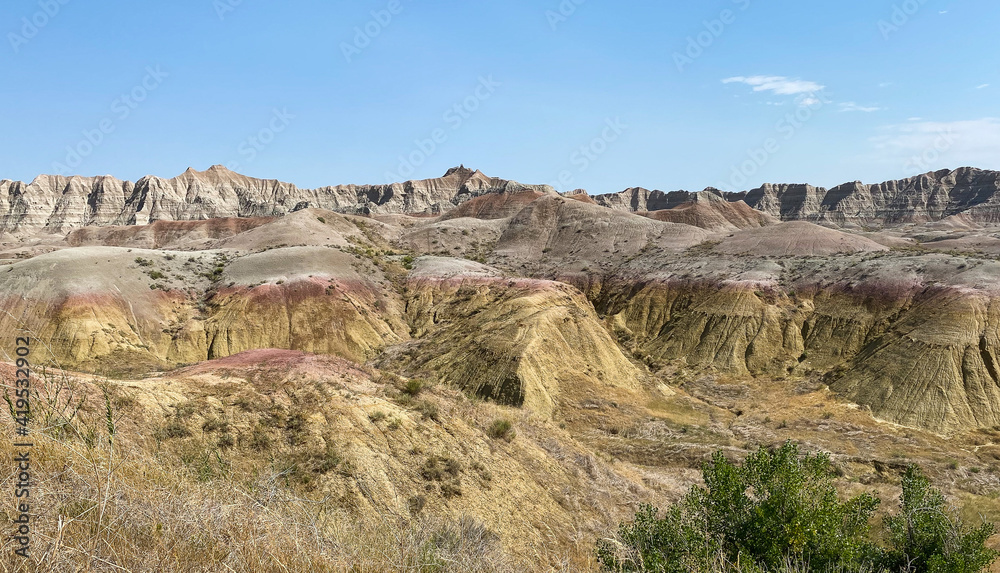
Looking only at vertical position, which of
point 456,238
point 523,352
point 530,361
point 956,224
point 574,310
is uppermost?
point 956,224

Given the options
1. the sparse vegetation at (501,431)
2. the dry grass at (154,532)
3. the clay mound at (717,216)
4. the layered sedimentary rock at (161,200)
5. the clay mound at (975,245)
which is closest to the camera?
the dry grass at (154,532)

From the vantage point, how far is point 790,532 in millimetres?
8898

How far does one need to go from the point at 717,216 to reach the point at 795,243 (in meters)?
51.5

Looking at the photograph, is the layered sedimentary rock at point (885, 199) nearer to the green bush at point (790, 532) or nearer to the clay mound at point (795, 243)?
the clay mound at point (795, 243)

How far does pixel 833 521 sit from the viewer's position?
8750 mm

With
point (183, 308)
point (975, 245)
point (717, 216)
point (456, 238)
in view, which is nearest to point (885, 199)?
point (717, 216)

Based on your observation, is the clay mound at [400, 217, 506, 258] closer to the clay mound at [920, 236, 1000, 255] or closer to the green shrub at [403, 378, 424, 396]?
the clay mound at [920, 236, 1000, 255]

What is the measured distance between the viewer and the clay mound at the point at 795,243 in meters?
60.0

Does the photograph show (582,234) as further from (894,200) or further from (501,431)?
(894,200)

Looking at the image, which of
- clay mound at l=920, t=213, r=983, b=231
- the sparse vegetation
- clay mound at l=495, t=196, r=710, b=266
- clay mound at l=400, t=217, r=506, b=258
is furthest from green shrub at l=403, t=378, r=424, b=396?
clay mound at l=920, t=213, r=983, b=231

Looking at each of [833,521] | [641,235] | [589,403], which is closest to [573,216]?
[641,235]

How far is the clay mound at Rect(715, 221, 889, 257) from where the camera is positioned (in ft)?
197

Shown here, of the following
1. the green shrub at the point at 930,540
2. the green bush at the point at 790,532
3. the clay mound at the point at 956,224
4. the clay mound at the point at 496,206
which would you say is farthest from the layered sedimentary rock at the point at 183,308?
the clay mound at the point at 956,224

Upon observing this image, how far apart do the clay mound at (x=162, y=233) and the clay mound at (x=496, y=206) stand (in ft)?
137
